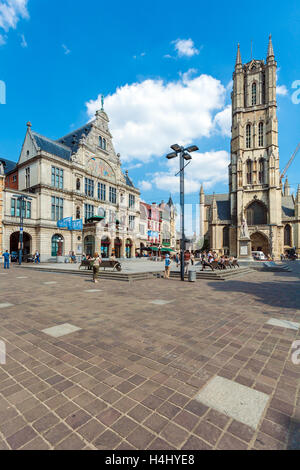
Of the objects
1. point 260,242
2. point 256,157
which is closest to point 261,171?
point 256,157

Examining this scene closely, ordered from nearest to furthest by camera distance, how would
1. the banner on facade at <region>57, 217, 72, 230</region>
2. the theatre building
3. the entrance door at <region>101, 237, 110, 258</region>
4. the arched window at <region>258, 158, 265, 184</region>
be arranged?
the theatre building, the banner on facade at <region>57, 217, 72, 230</region>, the entrance door at <region>101, 237, 110, 258</region>, the arched window at <region>258, 158, 265, 184</region>

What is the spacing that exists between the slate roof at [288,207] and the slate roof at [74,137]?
53.0 m

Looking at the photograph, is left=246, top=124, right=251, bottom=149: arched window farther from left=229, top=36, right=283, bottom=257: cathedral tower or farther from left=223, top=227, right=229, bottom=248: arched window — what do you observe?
left=223, top=227, right=229, bottom=248: arched window

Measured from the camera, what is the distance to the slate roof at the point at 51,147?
29.8 m

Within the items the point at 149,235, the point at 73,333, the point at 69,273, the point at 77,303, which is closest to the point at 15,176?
the point at 69,273

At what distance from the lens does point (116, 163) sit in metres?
39.5

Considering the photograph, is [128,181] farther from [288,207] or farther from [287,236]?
[288,207]

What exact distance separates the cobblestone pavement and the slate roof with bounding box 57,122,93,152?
35.7 metres

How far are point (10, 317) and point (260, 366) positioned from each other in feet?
17.5

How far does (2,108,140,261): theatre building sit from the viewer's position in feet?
90.8

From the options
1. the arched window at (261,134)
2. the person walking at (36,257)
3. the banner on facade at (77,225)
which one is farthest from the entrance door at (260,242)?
the person walking at (36,257)

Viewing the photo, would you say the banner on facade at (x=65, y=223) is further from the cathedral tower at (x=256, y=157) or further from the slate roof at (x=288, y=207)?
the slate roof at (x=288, y=207)

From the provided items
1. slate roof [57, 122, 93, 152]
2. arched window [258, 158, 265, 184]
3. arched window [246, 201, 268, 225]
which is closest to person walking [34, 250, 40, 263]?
slate roof [57, 122, 93, 152]
